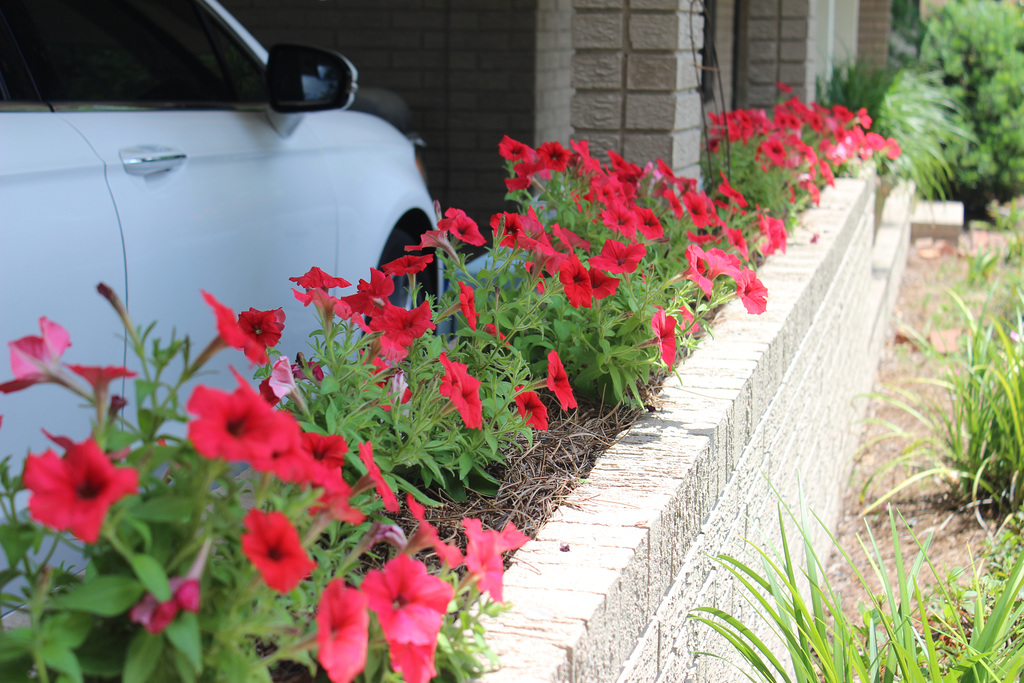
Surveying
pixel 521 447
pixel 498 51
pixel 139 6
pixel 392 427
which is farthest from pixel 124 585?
pixel 498 51

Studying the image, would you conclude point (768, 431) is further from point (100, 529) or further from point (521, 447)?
point (100, 529)

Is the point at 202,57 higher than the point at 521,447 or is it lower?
higher

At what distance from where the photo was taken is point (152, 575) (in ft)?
3.02

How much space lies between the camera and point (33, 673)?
3.52 ft

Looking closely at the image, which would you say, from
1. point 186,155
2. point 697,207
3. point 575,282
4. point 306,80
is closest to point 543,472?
point 575,282

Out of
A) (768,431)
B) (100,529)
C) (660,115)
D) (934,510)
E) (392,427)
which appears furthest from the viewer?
(934,510)

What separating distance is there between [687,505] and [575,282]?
1.61ft

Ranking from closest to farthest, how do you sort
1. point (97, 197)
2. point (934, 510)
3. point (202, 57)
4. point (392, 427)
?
point (392, 427) < point (97, 197) < point (202, 57) < point (934, 510)

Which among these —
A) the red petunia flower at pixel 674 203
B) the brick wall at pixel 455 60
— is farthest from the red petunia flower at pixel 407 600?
the brick wall at pixel 455 60

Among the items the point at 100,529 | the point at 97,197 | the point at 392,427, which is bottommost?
the point at 392,427

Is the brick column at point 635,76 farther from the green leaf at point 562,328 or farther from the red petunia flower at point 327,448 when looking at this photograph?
the red petunia flower at point 327,448

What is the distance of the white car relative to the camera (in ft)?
6.82

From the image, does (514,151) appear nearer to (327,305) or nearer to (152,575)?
(327,305)

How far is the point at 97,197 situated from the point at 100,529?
1.51m
